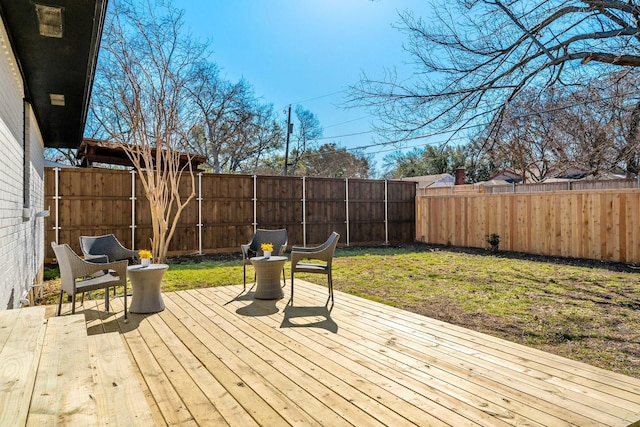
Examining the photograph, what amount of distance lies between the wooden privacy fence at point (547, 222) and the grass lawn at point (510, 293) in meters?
0.97

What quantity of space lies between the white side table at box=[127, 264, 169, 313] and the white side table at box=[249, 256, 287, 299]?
1014mm

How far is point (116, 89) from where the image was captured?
6336 millimetres

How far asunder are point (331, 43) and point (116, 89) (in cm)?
496

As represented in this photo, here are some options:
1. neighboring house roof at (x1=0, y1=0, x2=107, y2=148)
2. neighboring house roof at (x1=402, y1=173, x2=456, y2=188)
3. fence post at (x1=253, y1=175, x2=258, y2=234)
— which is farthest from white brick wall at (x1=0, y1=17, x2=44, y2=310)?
neighboring house roof at (x1=402, y1=173, x2=456, y2=188)

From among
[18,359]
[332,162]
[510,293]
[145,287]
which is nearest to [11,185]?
[145,287]

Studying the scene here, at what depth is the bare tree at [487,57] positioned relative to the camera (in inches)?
140

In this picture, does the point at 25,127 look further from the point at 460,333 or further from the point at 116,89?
the point at 460,333

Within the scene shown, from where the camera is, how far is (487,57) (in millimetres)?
3871

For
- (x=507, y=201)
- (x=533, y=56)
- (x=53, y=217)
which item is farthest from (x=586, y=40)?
(x=53, y=217)

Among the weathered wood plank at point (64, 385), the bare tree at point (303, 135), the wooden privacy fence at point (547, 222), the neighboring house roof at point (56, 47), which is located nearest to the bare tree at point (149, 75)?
the neighboring house roof at point (56, 47)

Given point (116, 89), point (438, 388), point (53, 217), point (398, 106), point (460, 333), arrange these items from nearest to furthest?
point (438, 388) < point (460, 333) < point (398, 106) < point (116, 89) < point (53, 217)

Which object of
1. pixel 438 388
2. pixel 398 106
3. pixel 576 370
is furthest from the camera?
pixel 398 106

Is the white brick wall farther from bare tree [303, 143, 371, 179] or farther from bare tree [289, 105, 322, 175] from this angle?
bare tree [303, 143, 371, 179]

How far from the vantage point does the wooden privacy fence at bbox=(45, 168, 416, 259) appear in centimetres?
725
